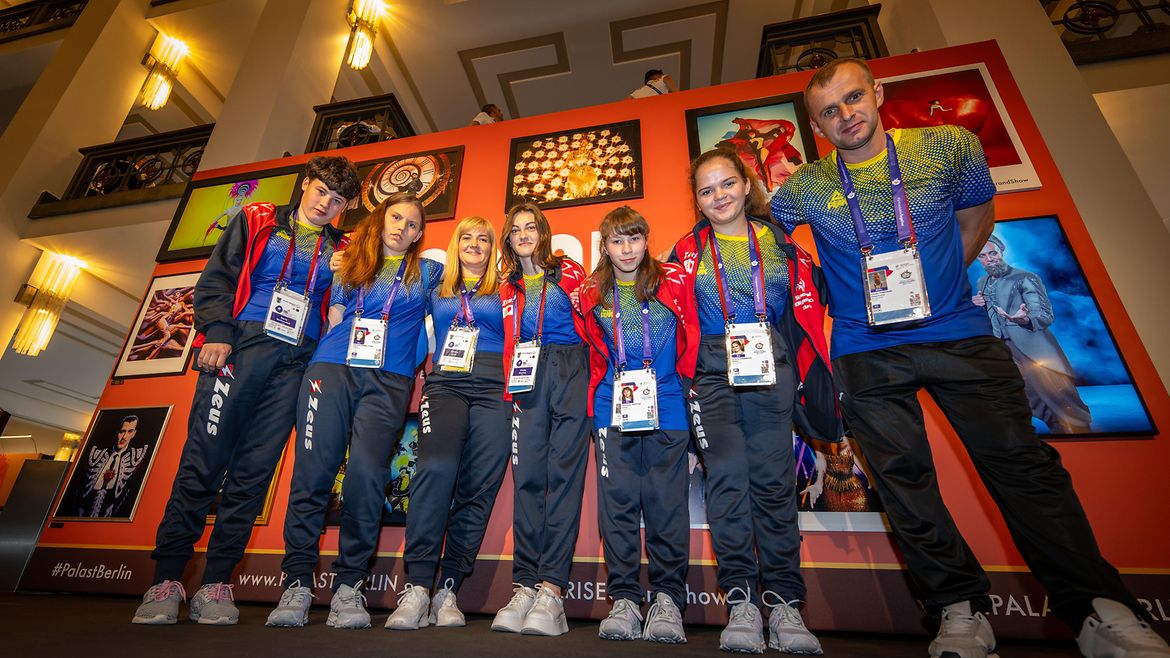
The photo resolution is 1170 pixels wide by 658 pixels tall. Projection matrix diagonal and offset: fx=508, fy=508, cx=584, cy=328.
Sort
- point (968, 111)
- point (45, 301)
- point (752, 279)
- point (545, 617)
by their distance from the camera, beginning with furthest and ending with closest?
1. point (45, 301)
2. point (968, 111)
3. point (752, 279)
4. point (545, 617)

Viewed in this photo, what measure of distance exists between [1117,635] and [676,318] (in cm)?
139

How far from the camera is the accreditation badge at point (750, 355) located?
67.9 inches

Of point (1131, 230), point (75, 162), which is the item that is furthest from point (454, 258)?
point (75, 162)

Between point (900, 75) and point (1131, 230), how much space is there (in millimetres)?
1405

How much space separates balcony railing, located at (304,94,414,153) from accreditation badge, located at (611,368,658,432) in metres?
3.65

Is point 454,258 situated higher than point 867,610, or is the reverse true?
point 454,258

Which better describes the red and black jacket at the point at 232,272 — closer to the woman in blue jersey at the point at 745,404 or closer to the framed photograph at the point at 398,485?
the framed photograph at the point at 398,485

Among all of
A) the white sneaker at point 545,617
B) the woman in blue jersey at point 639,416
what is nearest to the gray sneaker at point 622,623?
the woman in blue jersey at point 639,416

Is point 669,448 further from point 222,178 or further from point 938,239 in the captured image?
point 222,178

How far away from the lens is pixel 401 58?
609 centimetres

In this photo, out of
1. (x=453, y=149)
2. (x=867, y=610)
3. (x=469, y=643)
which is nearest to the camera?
(x=469, y=643)

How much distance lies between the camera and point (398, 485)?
2.63m

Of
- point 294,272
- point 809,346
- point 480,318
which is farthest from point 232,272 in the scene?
point 809,346

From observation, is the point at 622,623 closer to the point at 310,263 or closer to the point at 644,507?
the point at 644,507
